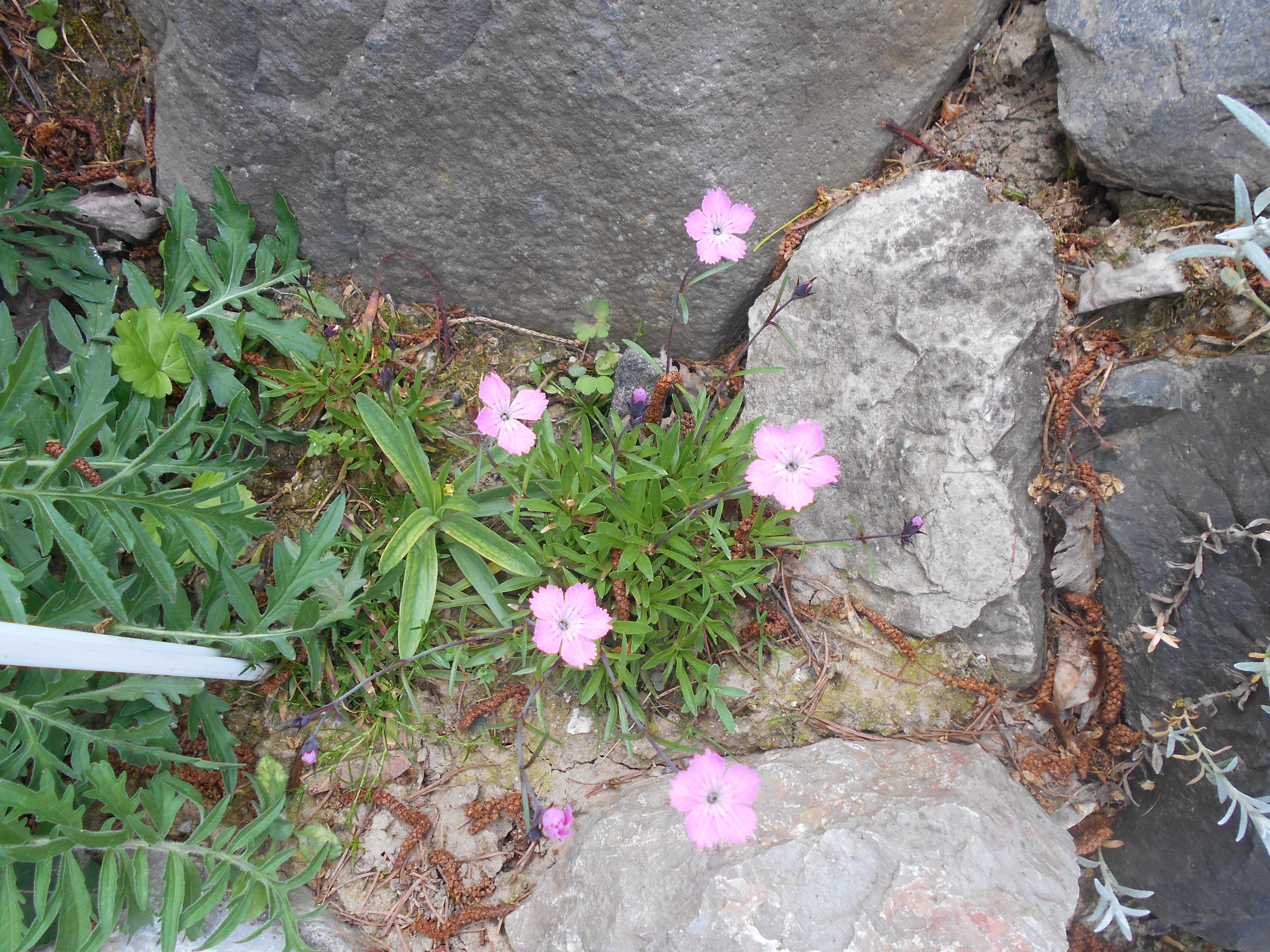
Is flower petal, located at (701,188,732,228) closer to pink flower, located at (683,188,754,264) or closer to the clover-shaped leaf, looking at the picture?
pink flower, located at (683,188,754,264)

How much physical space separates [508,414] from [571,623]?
0.70 m

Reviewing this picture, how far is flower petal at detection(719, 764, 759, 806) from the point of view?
1.99 meters

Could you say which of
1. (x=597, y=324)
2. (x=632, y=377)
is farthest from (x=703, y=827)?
(x=597, y=324)

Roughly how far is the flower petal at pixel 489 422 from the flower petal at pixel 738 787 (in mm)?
1225

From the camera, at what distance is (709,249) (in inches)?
96.4

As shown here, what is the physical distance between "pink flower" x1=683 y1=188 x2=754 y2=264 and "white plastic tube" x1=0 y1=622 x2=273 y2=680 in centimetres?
206

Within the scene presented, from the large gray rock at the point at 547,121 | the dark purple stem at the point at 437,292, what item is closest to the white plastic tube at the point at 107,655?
the dark purple stem at the point at 437,292

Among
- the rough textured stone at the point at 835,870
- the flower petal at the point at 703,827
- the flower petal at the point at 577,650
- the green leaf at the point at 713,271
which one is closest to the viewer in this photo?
the flower petal at the point at 703,827

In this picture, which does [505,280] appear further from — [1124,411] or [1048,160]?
[1124,411]

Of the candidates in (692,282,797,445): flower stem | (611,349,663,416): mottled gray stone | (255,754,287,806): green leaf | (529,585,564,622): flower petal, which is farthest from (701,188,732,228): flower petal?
(255,754,287,806): green leaf

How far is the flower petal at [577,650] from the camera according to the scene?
2246 mm

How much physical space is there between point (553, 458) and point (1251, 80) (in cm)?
252

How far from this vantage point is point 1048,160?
2842 millimetres

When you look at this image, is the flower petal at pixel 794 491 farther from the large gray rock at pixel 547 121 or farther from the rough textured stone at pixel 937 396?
the large gray rock at pixel 547 121
